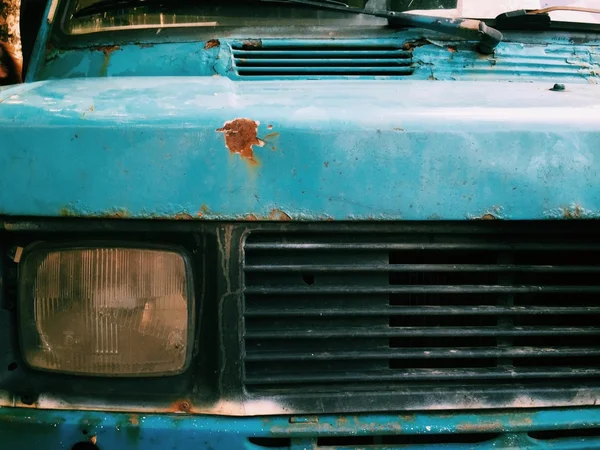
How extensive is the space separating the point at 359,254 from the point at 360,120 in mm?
269

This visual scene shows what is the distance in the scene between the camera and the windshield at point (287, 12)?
1.89 metres

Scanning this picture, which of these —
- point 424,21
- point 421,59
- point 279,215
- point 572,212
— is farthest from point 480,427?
point 424,21

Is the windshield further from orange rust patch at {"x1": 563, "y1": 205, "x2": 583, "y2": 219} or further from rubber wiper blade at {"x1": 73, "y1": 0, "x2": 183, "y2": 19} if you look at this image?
orange rust patch at {"x1": 563, "y1": 205, "x2": 583, "y2": 219}

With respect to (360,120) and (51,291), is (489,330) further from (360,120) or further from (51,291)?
(51,291)

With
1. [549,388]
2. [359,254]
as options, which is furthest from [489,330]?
[359,254]

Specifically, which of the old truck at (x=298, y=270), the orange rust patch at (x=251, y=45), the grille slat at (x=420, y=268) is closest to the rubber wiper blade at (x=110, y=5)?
the orange rust patch at (x=251, y=45)

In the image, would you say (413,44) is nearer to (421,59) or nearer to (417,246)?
(421,59)

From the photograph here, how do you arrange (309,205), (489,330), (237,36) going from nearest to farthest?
1. (309,205)
2. (489,330)
3. (237,36)

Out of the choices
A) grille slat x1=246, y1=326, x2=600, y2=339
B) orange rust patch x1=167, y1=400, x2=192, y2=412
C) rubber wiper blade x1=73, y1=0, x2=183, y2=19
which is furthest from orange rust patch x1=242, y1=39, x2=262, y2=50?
orange rust patch x1=167, y1=400, x2=192, y2=412

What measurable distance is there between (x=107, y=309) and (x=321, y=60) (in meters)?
0.97

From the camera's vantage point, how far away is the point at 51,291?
4.07 feet

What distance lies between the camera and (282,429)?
1272 mm

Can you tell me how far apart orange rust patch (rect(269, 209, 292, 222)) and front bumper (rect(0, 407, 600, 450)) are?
16.2 inches

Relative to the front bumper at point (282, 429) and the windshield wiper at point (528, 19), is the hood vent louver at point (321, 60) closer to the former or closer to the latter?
the windshield wiper at point (528, 19)
